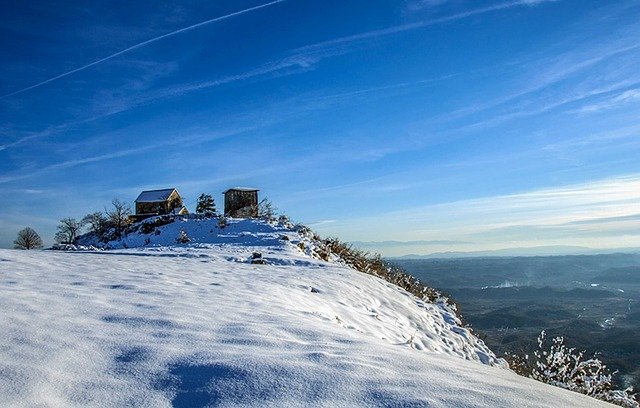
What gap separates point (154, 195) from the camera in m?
41.6

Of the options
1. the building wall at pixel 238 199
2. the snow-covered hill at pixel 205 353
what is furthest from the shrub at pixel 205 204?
the snow-covered hill at pixel 205 353

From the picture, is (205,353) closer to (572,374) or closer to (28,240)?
(572,374)

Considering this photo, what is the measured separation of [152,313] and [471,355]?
6.67m

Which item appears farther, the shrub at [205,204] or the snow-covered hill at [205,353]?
the shrub at [205,204]

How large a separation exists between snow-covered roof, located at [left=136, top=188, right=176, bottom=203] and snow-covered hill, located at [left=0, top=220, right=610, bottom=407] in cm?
3475

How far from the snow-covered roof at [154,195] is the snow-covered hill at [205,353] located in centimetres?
3475

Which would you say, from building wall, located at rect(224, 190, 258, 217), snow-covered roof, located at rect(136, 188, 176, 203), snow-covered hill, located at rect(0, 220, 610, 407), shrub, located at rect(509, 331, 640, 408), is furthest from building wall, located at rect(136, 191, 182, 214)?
shrub, located at rect(509, 331, 640, 408)

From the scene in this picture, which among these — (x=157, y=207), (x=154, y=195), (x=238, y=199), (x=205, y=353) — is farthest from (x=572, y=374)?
(x=154, y=195)

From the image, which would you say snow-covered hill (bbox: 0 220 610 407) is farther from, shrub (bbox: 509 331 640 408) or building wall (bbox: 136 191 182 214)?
building wall (bbox: 136 191 182 214)

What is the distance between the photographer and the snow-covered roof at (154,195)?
40.7 metres

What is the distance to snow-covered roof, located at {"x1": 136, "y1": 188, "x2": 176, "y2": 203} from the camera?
133 ft

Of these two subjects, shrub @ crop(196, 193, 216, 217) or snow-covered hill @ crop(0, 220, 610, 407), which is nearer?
snow-covered hill @ crop(0, 220, 610, 407)

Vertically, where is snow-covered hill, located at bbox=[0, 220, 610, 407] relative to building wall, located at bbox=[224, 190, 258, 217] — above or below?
below

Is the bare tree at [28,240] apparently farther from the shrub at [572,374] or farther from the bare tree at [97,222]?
the shrub at [572,374]
